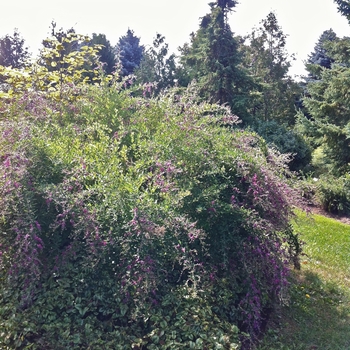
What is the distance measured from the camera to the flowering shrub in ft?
7.48

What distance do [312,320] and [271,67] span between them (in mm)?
14385

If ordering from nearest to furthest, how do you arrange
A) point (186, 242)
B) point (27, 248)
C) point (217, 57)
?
point (27, 248) → point (186, 242) → point (217, 57)

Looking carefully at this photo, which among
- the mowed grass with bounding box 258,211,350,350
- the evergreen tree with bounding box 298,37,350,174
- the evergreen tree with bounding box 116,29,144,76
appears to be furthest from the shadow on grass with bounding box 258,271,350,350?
the evergreen tree with bounding box 116,29,144,76

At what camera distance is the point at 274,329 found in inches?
121

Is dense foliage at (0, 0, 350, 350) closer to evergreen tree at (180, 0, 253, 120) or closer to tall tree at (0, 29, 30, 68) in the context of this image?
evergreen tree at (180, 0, 253, 120)

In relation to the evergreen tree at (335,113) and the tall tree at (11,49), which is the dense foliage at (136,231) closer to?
the evergreen tree at (335,113)

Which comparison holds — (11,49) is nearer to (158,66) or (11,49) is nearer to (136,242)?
(158,66)

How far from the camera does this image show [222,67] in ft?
41.5

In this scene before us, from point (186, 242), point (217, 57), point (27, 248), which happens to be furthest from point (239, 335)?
point (217, 57)

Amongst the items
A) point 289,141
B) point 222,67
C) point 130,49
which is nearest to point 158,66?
point 222,67

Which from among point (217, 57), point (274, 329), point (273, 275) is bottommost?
point (274, 329)

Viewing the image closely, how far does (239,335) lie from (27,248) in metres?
1.56

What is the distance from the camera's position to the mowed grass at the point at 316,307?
2951 millimetres

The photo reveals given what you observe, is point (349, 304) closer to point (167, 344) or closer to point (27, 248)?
point (167, 344)
